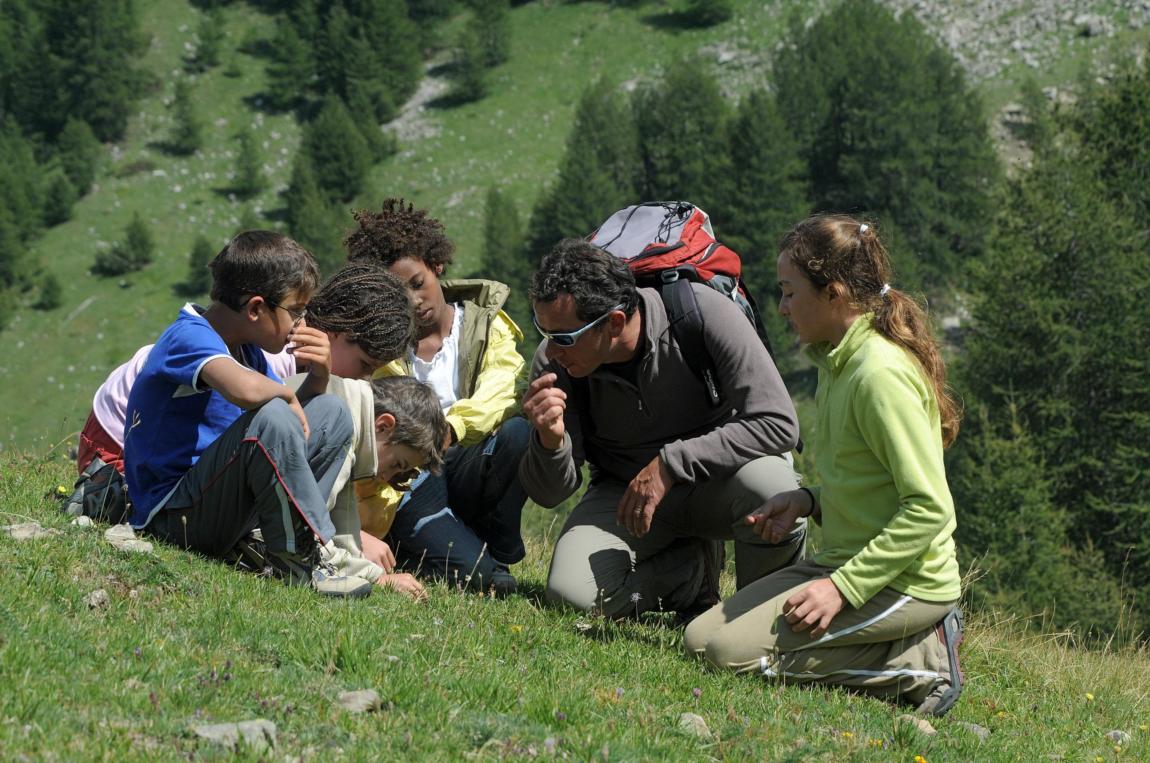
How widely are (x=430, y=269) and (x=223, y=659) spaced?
3901 millimetres

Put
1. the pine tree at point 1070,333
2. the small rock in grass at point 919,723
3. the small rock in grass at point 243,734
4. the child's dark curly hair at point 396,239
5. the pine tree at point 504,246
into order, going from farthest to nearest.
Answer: the pine tree at point 504,246 → the pine tree at point 1070,333 → the child's dark curly hair at point 396,239 → the small rock in grass at point 919,723 → the small rock in grass at point 243,734

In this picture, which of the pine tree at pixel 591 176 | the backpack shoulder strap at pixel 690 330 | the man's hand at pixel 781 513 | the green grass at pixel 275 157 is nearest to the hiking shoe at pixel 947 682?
the man's hand at pixel 781 513

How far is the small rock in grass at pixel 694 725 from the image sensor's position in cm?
465

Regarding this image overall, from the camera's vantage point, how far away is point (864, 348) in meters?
5.75

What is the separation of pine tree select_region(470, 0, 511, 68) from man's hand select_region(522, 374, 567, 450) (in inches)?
4975

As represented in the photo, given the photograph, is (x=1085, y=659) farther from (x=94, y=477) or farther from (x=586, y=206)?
(x=586, y=206)

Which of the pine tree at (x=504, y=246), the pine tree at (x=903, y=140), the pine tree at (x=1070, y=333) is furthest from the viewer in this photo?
the pine tree at (x=504, y=246)

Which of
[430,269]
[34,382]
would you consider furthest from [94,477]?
[34,382]

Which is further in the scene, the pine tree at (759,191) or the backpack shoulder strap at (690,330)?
the pine tree at (759,191)

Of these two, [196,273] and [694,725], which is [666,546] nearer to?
[694,725]

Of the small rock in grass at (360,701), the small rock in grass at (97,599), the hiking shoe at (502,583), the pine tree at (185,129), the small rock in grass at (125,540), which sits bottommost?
the pine tree at (185,129)

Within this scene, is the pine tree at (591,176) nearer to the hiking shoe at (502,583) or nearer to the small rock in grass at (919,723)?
the hiking shoe at (502,583)

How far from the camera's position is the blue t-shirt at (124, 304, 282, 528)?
6.01m

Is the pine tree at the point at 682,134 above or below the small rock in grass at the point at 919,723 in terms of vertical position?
below
